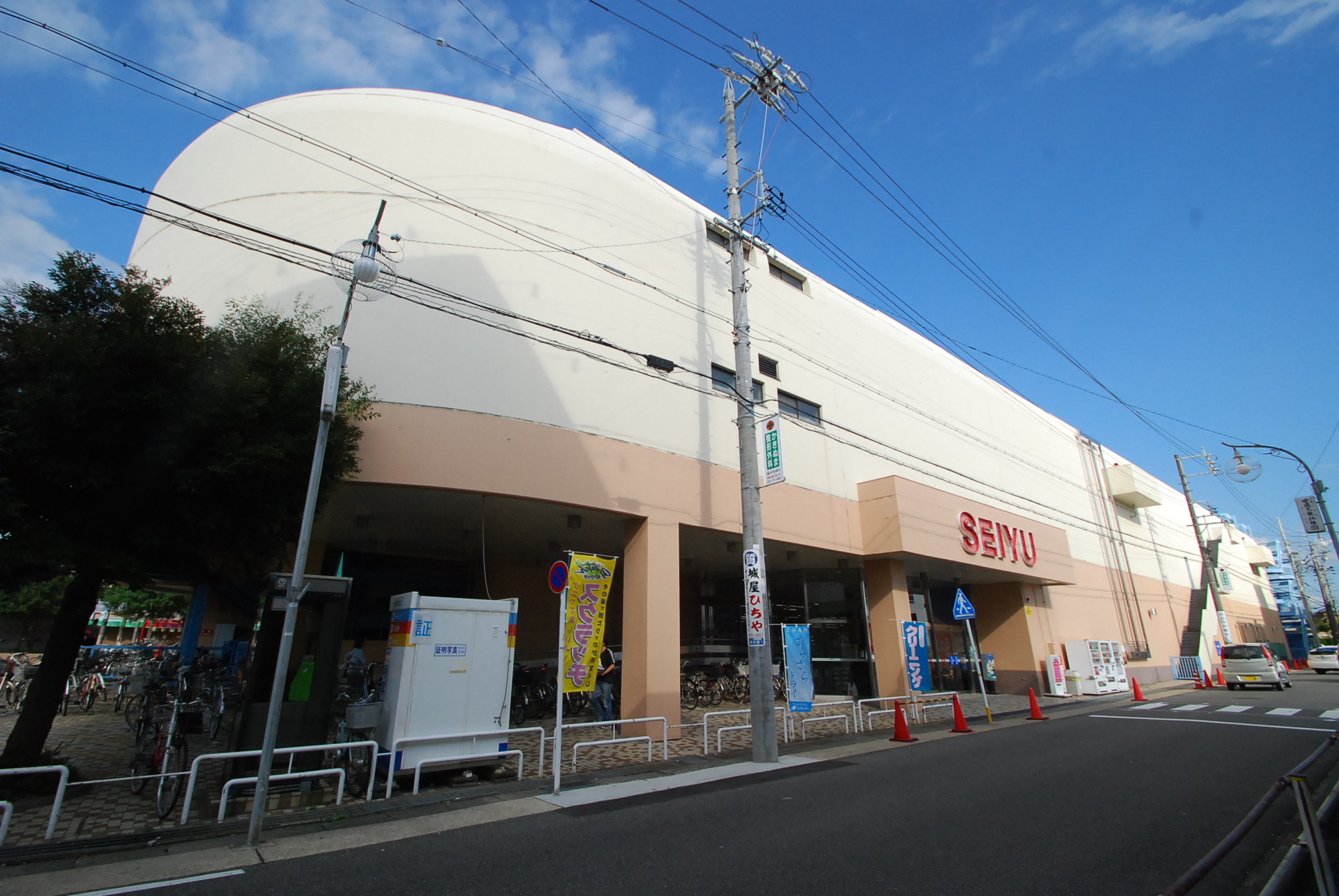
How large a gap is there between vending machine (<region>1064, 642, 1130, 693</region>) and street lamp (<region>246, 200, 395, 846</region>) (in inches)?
1005

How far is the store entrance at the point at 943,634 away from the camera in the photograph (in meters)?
20.6

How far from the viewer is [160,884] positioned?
15.3 ft

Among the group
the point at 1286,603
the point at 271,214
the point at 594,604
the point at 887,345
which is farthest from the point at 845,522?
the point at 1286,603

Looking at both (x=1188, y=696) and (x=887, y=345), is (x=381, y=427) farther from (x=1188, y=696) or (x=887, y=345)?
(x=1188, y=696)

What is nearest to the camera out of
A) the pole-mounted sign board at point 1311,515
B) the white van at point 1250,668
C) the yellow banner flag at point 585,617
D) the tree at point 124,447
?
the tree at point 124,447

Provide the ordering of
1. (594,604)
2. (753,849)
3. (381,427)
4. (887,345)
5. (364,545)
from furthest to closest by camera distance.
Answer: (887,345) → (364,545) → (381,427) → (594,604) → (753,849)

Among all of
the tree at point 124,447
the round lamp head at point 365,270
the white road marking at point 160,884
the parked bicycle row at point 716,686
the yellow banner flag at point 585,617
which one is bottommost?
the white road marking at point 160,884

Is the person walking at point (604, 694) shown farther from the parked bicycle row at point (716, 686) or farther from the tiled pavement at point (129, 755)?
the parked bicycle row at point (716, 686)

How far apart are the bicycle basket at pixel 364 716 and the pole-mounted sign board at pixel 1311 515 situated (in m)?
25.0

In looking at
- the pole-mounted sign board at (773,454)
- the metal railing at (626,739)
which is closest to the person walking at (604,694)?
the metal railing at (626,739)

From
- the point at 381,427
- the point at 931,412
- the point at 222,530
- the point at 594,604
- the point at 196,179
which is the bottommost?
the point at 594,604

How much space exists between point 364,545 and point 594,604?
28.8 ft

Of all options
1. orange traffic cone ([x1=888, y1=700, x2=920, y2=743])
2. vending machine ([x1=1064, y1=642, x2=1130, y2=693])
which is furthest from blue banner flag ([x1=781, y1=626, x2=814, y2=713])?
vending machine ([x1=1064, y1=642, x2=1130, y2=693])

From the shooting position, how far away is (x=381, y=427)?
35.5 feet
